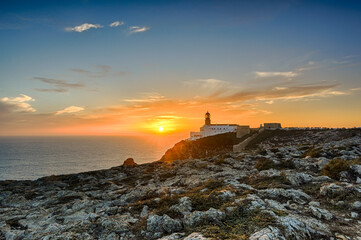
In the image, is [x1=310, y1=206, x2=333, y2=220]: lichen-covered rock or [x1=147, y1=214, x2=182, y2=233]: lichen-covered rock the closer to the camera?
[x1=310, y1=206, x2=333, y2=220]: lichen-covered rock

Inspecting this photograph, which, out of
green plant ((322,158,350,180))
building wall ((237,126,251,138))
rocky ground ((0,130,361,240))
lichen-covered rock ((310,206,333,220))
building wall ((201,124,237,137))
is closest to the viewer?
rocky ground ((0,130,361,240))

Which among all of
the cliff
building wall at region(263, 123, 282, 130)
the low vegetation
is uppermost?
building wall at region(263, 123, 282, 130)

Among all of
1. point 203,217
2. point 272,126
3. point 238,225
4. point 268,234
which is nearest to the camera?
point 268,234

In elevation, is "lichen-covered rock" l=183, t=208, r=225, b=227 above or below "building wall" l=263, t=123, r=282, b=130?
below

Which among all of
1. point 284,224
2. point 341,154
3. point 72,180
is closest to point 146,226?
point 284,224

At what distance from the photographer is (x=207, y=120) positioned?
128 m

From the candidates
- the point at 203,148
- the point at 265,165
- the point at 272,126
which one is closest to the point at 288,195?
the point at 265,165

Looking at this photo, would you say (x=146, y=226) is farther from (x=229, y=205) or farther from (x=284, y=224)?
(x=284, y=224)

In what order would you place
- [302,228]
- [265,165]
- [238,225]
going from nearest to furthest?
[302,228] < [238,225] < [265,165]

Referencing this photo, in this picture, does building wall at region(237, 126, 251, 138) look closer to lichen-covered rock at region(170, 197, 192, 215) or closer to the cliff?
the cliff

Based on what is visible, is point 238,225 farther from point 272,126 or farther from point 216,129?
point 216,129

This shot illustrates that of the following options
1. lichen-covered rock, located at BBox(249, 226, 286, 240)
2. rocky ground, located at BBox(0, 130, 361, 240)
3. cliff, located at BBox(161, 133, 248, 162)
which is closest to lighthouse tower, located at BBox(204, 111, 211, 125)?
cliff, located at BBox(161, 133, 248, 162)

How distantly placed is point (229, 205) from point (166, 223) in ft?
11.5

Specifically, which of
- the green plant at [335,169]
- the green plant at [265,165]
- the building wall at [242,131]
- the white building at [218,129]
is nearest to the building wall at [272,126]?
the building wall at [242,131]
